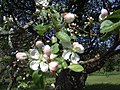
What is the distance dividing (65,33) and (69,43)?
0.16ft

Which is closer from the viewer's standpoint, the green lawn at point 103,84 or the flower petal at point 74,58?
the flower petal at point 74,58

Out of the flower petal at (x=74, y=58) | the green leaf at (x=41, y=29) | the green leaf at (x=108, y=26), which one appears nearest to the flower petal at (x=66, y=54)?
the flower petal at (x=74, y=58)

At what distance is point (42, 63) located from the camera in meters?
1.30

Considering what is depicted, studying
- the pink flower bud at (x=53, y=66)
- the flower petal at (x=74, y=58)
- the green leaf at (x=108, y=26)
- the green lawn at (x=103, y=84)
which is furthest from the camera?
the green lawn at (x=103, y=84)

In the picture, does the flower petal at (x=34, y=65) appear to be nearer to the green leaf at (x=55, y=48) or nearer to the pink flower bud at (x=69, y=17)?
the green leaf at (x=55, y=48)

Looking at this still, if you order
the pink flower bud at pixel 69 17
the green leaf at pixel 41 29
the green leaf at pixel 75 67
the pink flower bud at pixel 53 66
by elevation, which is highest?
the pink flower bud at pixel 69 17

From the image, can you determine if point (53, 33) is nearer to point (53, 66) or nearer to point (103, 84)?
point (53, 66)

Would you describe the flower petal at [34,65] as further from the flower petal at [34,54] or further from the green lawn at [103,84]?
the green lawn at [103,84]

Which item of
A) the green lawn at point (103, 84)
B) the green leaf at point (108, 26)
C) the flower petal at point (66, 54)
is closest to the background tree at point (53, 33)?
the green leaf at point (108, 26)

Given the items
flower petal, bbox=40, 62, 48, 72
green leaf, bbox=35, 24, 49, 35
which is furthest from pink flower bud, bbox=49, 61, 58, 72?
green leaf, bbox=35, 24, 49, 35

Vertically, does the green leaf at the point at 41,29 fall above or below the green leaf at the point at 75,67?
above

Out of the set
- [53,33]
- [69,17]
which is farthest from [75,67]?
[53,33]

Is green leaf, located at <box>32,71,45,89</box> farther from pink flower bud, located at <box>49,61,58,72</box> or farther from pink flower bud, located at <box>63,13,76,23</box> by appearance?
pink flower bud, located at <box>63,13,76,23</box>

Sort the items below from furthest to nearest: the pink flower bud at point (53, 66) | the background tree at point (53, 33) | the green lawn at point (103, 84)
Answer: the green lawn at point (103, 84) < the background tree at point (53, 33) < the pink flower bud at point (53, 66)
